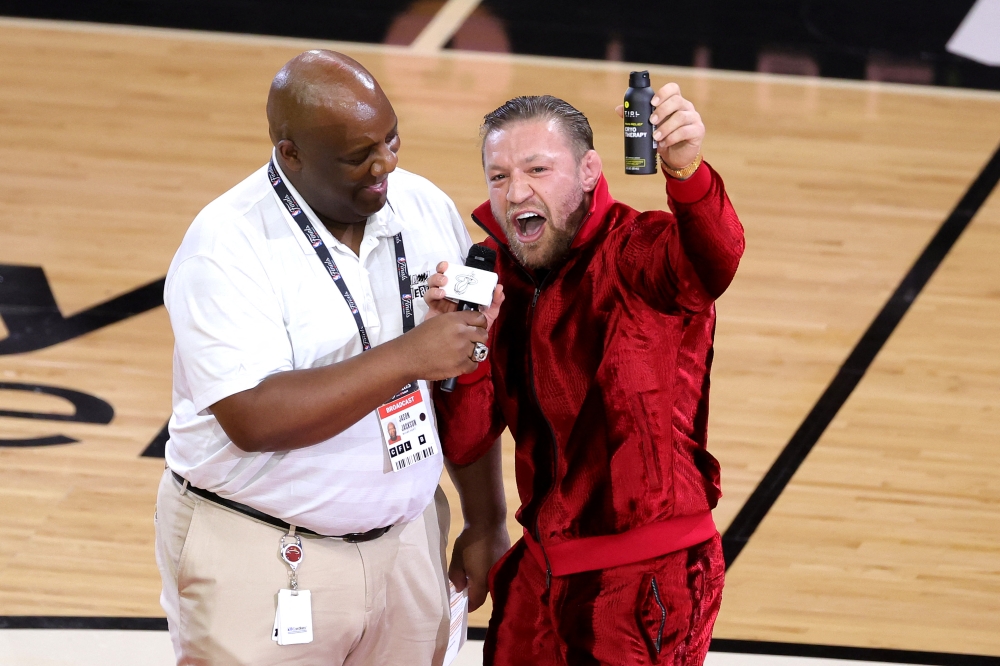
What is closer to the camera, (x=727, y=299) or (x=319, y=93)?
(x=319, y=93)

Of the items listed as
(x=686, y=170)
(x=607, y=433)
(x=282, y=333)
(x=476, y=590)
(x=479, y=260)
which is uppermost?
(x=686, y=170)

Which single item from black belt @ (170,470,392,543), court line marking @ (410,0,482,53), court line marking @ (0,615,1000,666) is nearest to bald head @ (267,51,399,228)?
black belt @ (170,470,392,543)

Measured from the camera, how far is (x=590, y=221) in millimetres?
2727

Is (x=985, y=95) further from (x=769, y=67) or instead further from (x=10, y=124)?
(x=10, y=124)

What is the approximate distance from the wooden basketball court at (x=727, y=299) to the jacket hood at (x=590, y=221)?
170 centimetres

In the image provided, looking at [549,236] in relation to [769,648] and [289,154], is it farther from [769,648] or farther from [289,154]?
[769,648]

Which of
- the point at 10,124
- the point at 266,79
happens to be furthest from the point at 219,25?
the point at 10,124

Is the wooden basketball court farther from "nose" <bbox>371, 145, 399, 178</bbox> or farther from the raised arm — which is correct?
"nose" <bbox>371, 145, 399, 178</bbox>

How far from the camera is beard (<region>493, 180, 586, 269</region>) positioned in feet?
8.94

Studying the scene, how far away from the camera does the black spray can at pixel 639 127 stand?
240cm

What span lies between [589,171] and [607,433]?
573 mm

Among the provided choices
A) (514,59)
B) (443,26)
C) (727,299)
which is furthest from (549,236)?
(443,26)

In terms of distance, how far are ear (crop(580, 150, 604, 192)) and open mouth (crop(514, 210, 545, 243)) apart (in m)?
0.13

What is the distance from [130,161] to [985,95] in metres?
5.52
